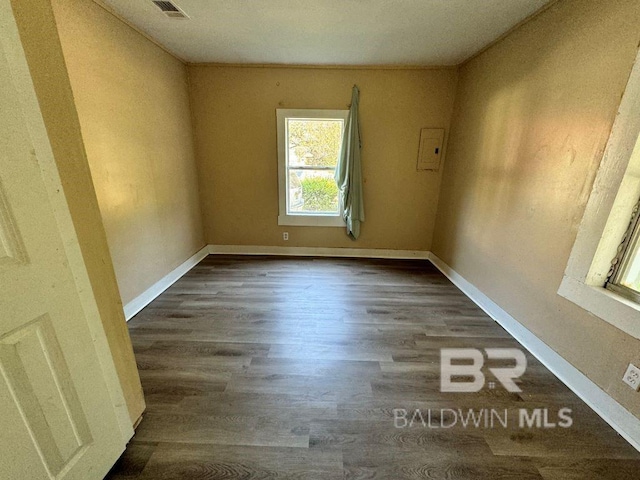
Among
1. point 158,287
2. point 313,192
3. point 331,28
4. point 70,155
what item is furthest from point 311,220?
point 70,155

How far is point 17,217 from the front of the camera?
0.72m

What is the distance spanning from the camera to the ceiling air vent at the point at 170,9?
1.85 m

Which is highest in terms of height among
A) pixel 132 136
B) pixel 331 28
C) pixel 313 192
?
pixel 331 28

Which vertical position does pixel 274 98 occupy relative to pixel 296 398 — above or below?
A: above

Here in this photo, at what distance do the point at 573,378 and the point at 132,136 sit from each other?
3.65 metres

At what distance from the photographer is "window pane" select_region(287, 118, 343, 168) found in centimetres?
Answer: 328

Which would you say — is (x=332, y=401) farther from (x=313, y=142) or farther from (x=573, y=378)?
(x=313, y=142)

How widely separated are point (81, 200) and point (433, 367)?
6.76 ft

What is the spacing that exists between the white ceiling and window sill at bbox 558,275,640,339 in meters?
1.92

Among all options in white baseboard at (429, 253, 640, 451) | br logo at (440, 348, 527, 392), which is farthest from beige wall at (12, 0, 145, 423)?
white baseboard at (429, 253, 640, 451)

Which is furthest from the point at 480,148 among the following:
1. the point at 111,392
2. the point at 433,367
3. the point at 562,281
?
the point at 111,392

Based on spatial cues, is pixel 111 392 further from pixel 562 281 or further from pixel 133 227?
pixel 562 281

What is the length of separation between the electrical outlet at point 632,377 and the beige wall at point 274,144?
2.40m

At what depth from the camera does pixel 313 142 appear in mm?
3330
